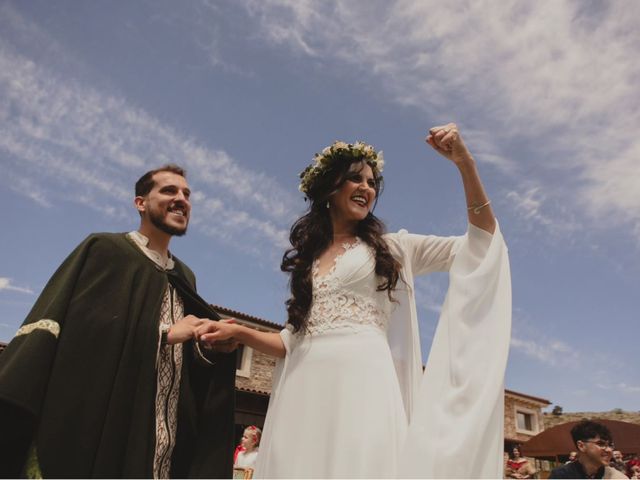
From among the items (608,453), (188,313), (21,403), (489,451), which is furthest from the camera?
(608,453)

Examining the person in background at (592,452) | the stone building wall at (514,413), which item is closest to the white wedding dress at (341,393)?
the person in background at (592,452)

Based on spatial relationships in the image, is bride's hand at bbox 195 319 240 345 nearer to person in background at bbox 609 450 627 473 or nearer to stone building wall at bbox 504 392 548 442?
person in background at bbox 609 450 627 473

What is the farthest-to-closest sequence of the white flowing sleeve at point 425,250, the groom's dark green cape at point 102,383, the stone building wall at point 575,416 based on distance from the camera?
the stone building wall at point 575,416
the white flowing sleeve at point 425,250
the groom's dark green cape at point 102,383

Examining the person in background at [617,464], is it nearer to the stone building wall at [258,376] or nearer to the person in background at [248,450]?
the person in background at [248,450]

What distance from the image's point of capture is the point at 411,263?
289cm

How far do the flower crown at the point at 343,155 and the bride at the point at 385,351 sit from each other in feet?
0.47

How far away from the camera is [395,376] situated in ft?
8.36

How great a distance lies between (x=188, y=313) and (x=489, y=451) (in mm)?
1811

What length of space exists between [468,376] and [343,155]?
1559 mm

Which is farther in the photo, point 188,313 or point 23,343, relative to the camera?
point 188,313

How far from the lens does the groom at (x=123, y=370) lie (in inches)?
91.6

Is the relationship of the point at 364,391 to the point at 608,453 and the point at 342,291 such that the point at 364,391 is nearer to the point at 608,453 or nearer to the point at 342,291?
the point at 342,291

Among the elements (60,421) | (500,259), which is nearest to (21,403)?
(60,421)

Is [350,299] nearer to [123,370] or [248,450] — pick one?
[123,370]
